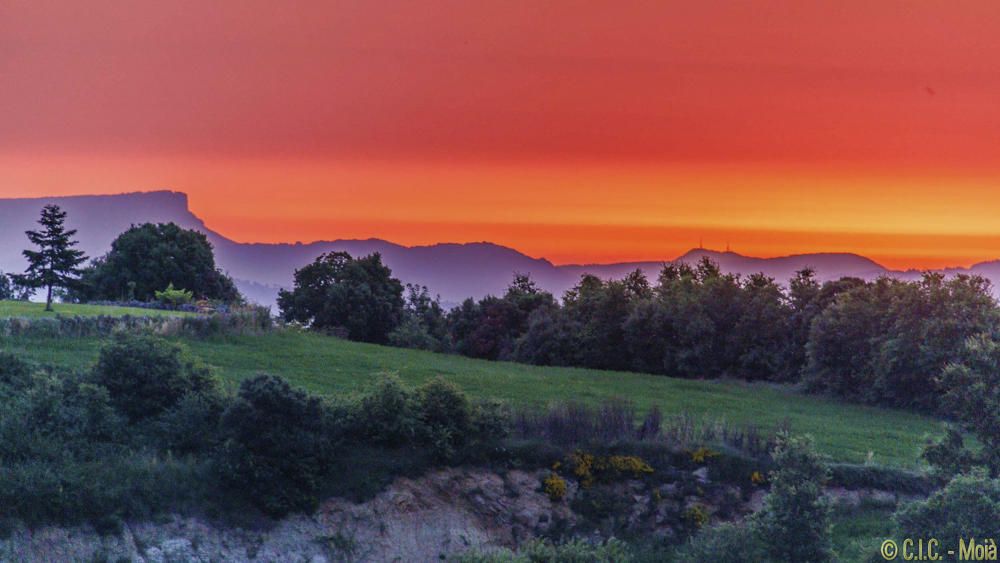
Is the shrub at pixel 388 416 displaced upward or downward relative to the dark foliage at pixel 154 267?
downward

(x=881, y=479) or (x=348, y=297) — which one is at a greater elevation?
(x=348, y=297)

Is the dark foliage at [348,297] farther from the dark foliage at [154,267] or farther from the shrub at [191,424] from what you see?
the shrub at [191,424]

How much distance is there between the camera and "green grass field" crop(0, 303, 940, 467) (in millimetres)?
26609

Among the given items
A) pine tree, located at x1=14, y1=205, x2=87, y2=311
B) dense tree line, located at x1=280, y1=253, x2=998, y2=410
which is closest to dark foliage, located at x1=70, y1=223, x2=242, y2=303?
dense tree line, located at x1=280, y1=253, x2=998, y2=410

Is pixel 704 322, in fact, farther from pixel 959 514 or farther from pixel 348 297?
pixel 959 514

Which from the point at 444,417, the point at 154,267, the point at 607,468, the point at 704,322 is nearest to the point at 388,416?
the point at 444,417

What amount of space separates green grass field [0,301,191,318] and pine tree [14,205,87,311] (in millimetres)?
846

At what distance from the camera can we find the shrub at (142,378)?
854 inches

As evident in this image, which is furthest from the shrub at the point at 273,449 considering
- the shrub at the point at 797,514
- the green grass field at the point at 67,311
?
the green grass field at the point at 67,311

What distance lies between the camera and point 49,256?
3431 cm

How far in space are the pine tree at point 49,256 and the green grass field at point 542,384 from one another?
19.0 ft

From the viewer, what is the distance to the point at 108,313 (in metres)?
34.3

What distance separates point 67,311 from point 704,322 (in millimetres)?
26810

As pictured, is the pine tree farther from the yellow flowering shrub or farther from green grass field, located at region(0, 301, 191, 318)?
the yellow flowering shrub
